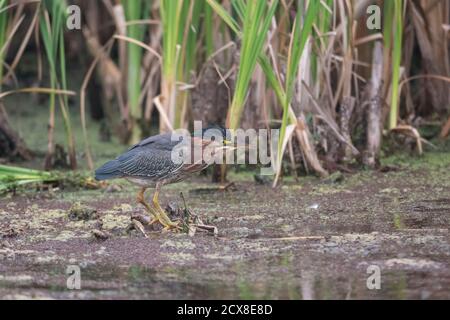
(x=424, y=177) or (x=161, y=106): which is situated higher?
(x=161, y=106)

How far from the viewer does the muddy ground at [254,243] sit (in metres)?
4.54

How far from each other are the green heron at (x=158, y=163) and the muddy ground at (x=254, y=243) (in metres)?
0.29

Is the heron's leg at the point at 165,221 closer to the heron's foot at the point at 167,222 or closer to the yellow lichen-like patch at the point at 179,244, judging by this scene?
the heron's foot at the point at 167,222

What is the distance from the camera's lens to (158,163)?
6.15 meters

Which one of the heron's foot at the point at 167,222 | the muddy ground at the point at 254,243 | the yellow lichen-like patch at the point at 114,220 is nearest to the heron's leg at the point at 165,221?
the heron's foot at the point at 167,222

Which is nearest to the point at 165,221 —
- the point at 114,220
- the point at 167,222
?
the point at 167,222

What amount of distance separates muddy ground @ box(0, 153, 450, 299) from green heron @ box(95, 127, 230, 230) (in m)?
0.29

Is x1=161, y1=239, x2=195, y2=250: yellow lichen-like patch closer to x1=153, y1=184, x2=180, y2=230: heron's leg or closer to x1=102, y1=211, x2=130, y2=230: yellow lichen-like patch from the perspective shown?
x1=153, y1=184, x2=180, y2=230: heron's leg

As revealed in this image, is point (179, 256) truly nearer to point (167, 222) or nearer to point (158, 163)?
point (167, 222)
